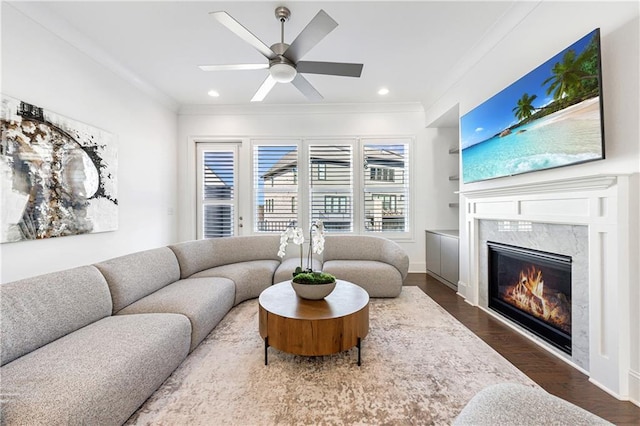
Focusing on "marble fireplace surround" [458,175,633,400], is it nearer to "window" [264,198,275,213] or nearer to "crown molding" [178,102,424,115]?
"crown molding" [178,102,424,115]

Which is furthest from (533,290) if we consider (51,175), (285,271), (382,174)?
(51,175)

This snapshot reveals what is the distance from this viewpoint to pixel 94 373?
124 cm

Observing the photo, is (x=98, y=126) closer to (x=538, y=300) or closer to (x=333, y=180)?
(x=333, y=180)

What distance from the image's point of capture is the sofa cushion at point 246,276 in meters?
3.11

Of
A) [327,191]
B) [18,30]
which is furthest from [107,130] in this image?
[327,191]

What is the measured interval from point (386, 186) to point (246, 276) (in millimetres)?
2800

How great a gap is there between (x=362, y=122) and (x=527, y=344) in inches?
147

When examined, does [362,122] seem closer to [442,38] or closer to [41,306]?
[442,38]

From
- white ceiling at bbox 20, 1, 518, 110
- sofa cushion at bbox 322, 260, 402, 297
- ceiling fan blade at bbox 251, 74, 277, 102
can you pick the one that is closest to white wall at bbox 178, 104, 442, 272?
white ceiling at bbox 20, 1, 518, 110

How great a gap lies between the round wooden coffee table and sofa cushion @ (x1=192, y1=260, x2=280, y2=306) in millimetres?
1094

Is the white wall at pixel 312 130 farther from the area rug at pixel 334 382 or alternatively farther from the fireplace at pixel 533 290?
the area rug at pixel 334 382

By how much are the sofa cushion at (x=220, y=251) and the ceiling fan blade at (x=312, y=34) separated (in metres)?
2.44

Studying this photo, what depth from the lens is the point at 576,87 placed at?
1.79m

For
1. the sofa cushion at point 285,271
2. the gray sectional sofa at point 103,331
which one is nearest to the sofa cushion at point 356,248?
the sofa cushion at point 285,271
